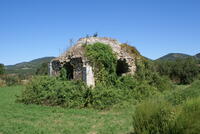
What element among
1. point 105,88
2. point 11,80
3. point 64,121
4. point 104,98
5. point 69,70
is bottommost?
point 64,121

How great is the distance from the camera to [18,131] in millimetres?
7418

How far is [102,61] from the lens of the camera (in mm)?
14008

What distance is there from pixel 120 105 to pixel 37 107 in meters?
4.12

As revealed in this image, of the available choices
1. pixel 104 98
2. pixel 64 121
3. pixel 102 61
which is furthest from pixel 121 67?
pixel 64 121

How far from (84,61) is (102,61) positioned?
1106 millimetres

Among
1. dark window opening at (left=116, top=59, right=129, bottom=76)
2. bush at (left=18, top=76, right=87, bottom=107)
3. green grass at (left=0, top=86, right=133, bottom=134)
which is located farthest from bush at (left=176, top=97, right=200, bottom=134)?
dark window opening at (left=116, top=59, right=129, bottom=76)

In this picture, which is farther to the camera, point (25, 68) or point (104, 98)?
point (25, 68)

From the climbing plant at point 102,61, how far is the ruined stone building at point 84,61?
31 cm

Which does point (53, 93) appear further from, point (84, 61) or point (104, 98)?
point (104, 98)

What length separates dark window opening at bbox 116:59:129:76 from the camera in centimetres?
1523

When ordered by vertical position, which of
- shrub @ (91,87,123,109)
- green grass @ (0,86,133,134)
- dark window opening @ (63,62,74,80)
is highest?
dark window opening @ (63,62,74,80)

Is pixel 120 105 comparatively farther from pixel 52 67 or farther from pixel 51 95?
pixel 52 67

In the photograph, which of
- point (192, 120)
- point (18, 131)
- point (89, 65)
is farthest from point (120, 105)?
point (192, 120)

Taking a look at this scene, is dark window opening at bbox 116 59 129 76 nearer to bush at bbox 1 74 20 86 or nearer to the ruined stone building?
the ruined stone building
